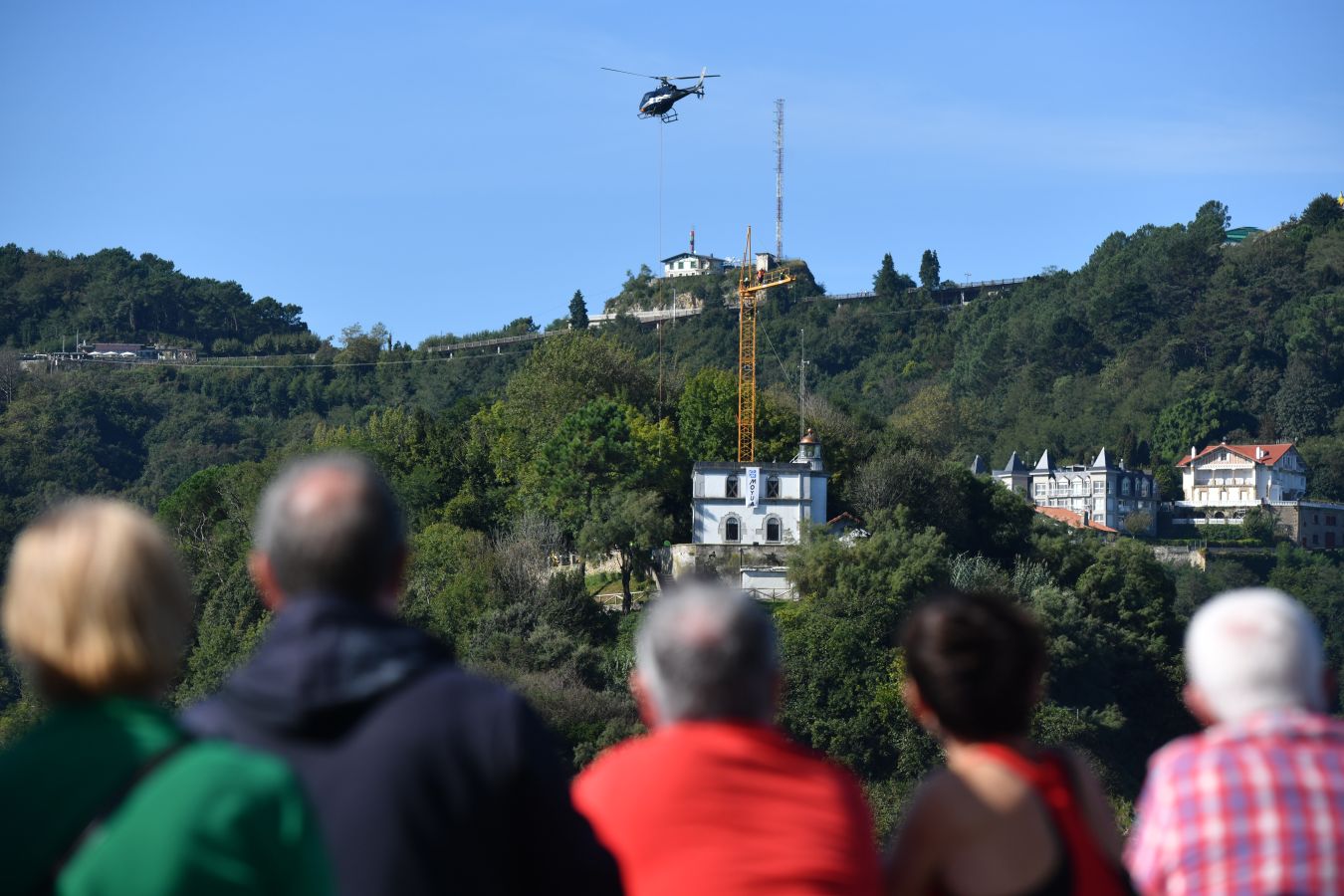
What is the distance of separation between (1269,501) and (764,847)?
9660cm

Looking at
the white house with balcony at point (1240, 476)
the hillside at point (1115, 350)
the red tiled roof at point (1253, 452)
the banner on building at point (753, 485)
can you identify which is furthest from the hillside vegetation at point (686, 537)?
the red tiled roof at point (1253, 452)

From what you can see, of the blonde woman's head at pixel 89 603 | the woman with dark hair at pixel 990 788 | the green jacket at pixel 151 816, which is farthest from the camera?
the woman with dark hair at pixel 990 788

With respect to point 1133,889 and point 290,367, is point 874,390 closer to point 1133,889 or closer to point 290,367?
point 290,367

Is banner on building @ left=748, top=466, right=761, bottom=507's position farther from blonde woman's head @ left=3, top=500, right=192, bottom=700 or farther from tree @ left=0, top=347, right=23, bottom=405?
tree @ left=0, top=347, right=23, bottom=405

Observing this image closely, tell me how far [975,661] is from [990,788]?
289mm

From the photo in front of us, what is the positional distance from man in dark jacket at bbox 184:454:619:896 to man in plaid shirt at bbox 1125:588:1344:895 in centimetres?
141

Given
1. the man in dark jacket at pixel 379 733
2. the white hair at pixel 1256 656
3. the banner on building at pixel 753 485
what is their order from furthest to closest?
1. the banner on building at pixel 753 485
2. the white hair at pixel 1256 656
3. the man in dark jacket at pixel 379 733

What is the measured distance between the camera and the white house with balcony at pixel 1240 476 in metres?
94.7

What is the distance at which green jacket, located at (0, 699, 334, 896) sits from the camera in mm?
2719

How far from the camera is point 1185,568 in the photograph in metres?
78.4

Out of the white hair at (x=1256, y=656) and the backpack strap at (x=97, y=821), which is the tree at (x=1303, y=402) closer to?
the white hair at (x=1256, y=656)

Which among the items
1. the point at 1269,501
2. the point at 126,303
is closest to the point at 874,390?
the point at 1269,501

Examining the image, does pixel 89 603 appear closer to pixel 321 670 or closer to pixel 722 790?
pixel 321 670

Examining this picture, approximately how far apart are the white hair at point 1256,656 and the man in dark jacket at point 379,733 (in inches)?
61.4
